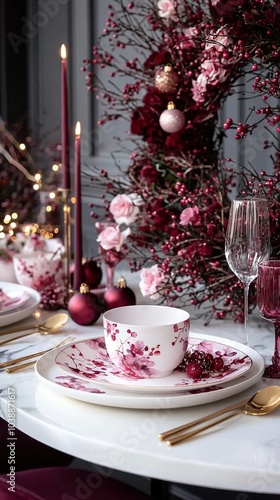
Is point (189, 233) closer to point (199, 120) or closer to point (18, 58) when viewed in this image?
point (199, 120)

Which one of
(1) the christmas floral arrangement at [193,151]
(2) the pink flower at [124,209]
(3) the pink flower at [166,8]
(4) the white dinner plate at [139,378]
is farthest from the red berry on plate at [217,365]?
(3) the pink flower at [166,8]

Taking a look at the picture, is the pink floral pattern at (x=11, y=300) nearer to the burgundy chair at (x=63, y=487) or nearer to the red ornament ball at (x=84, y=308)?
the red ornament ball at (x=84, y=308)

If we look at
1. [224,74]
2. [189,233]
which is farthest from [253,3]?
[189,233]

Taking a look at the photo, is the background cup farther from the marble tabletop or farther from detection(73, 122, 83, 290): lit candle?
detection(73, 122, 83, 290): lit candle

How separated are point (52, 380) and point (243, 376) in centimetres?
24

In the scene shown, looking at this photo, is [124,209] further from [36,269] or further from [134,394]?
[134,394]

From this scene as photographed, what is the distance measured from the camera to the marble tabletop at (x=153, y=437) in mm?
764

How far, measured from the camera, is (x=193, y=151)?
5.20 ft

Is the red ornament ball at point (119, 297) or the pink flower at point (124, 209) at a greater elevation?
the pink flower at point (124, 209)

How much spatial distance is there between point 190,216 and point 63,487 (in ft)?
1.73

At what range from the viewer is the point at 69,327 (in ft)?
4.43

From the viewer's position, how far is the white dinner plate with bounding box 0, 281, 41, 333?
132 centimetres

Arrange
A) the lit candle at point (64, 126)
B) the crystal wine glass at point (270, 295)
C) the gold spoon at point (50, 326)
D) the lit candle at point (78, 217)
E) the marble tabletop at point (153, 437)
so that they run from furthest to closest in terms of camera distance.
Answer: the lit candle at point (64, 126) < the lit candle at point (78, 217) < the gold spoon at point (50, 326) < the crystal wine glass at point (270, 295) < the marble tabletop at point (153, 437)

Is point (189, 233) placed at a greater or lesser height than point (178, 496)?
greater
